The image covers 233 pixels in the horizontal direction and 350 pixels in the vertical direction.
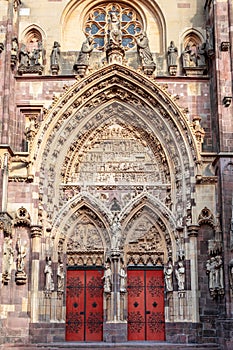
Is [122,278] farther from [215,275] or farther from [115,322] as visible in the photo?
[215,275]

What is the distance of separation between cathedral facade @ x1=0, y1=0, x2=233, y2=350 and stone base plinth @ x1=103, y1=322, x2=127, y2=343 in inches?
1.3

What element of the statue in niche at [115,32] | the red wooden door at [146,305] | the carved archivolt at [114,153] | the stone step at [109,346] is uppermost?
the statue in niche at [115,32]

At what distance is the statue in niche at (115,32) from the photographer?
18375mm

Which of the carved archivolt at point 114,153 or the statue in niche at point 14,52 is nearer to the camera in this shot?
the carved archivolt at point 114,153

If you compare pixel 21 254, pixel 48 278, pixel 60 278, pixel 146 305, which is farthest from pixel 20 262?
pixel 146 305

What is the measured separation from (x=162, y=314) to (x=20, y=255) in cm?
467

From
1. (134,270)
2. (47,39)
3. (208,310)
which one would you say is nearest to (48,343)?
(134,270)

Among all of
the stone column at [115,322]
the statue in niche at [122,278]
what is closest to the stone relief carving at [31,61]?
the statue in niche at [122,278]

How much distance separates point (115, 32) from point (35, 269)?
8.05m

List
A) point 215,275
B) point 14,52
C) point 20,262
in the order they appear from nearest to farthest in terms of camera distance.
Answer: point 215,275 < point 20,262 < point 14,52

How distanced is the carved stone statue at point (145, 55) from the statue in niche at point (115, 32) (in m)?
0.74

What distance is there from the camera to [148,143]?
18.7 metres

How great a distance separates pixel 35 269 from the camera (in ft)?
54.5

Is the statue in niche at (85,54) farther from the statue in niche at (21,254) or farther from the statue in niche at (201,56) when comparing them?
the statue in niche at (21,254)
